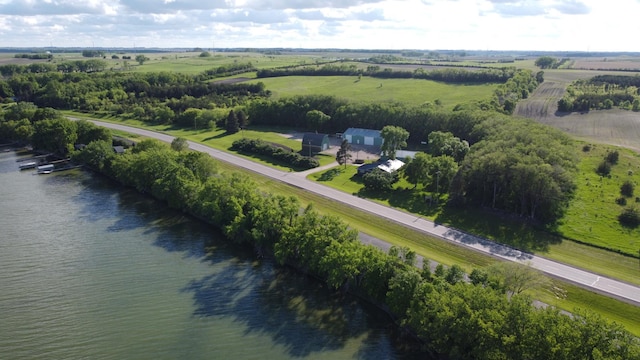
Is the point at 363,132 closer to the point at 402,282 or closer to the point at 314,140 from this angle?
the point at 314,140

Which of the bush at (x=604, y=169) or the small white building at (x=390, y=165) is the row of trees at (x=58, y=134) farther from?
the bush at (x=604, y=169)

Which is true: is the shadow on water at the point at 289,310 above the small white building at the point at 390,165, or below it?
below

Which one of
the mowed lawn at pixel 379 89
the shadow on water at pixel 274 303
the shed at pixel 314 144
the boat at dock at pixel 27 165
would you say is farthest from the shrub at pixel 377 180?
the boat at dock at pixel 27 165

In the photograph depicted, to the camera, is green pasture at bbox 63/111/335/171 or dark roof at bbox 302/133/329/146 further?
dark roof at bbox 302/133/329/146

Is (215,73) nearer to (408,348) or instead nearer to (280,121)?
(280,121)

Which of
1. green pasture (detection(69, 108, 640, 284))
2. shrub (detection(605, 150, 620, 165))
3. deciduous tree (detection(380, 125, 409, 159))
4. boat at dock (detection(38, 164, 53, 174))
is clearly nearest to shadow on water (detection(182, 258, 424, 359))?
green pasture (detection(69, 108, 640, 284))

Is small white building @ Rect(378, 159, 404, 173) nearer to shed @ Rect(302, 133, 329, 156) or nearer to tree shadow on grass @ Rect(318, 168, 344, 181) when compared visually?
tree shadow on grass @ Rect(318, 168, 344, 181)
